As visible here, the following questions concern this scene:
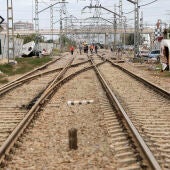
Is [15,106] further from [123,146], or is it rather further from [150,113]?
[123,146]

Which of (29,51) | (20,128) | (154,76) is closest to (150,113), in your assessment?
(20,128)

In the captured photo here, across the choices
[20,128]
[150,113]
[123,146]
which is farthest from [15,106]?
[123,146]

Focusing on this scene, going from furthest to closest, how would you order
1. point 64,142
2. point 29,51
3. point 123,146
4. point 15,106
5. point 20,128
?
point 29,51, point 15,106, point 20,128, point 64,142, point 123,146

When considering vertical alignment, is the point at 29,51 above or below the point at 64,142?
above

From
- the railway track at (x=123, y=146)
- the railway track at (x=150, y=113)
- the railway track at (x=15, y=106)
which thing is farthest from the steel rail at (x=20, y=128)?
the railway track at (x=150, y=113)

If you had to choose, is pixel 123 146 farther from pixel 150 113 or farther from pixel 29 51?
pixel 29 51

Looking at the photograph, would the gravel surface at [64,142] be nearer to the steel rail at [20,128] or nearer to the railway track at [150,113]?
the steel rail at [20,128]

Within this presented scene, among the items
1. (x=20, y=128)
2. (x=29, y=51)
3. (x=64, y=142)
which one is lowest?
(x=64, y=142)

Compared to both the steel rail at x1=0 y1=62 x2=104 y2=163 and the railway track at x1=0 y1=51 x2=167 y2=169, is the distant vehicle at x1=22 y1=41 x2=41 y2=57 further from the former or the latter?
the railway track at x1=0 y1=51 x2=167 y2=169

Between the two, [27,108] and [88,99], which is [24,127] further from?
[88,99]

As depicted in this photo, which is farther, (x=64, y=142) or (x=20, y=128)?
(x=20, y=128)

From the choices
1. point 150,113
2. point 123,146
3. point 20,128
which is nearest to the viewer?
point 123,146

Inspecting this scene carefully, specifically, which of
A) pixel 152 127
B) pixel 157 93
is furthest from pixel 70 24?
pixel 152 127

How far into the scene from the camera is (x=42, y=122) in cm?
1150
